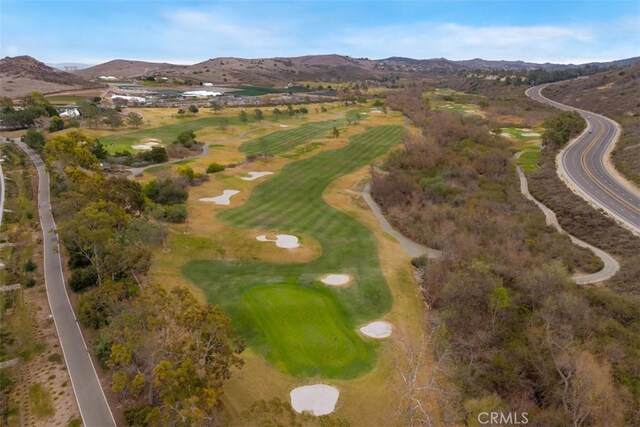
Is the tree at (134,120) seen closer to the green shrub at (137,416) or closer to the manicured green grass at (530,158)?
the manicured green grass at (530,158)

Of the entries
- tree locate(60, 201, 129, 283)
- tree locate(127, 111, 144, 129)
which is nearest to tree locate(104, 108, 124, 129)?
tree locate(127, 111, 144, 129)

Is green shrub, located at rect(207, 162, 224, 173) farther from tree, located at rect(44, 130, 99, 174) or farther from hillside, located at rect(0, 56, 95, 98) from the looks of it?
hillside, located at rect(0, 56, 95, 98)

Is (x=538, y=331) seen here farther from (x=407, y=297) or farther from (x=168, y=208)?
(x=168, y=208)

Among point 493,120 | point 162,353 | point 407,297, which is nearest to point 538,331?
point 407,297

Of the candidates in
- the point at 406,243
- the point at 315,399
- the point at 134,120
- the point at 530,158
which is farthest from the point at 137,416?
the point at 134,120

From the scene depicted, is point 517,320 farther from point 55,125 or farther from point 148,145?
point 55,125

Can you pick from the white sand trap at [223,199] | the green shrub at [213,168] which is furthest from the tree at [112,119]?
the white sand trap at [223,199]
